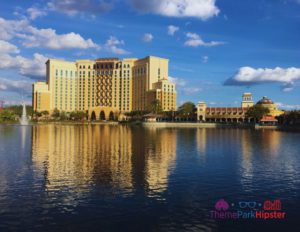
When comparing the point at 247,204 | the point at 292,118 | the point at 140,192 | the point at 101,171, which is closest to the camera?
the point at 247,204

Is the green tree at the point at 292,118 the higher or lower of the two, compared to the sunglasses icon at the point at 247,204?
higher

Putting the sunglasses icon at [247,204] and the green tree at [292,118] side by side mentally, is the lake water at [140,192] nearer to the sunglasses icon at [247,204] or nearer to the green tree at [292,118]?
the sunglasses icon at [247,204]

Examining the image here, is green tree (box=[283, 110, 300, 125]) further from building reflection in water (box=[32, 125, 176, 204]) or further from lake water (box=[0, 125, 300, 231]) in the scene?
building reflection in water (box=[32, 125, 176, 204])

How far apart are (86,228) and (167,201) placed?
7508mm

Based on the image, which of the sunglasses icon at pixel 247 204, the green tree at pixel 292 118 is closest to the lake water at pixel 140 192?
the sunglasses icon at pixel 247 204

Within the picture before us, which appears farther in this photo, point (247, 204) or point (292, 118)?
point (292, 118)

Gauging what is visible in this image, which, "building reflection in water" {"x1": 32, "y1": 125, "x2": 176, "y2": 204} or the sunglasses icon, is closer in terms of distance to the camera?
the sunglasses icon

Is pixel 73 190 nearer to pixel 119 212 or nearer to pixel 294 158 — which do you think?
pixel 119 212

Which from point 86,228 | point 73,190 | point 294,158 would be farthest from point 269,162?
point 86,228

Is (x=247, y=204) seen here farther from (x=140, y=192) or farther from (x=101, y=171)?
(x=101, y=171)

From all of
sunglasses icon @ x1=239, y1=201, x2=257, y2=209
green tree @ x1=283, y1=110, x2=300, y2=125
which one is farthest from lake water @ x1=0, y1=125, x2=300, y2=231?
green tree @ x1=283, y1=110, x2=300, y2=125

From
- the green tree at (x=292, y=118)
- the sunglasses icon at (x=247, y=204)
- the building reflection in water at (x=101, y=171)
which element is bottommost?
the sunglasses icon at (x=247, y=204)

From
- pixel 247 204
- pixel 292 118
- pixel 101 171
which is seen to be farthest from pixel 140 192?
pixel 292 118

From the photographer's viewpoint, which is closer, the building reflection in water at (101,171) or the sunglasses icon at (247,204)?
the sunglasses icon at (247,204)
